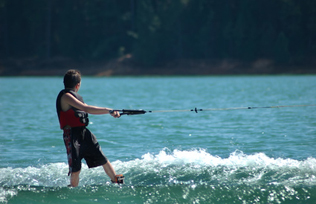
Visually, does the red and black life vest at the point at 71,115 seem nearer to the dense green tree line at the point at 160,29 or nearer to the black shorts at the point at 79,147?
the black shorts at the point at 79,147

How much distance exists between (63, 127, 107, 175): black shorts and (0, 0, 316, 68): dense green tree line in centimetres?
5391

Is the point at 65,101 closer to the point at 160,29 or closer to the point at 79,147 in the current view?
the point at 79,147

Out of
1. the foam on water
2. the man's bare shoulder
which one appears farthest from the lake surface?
the man's bare shoulder

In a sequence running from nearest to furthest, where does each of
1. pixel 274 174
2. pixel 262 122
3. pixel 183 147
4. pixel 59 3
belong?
1. pixel 274 174
2. pixel 183 147
3. pixel 262 122
4. pixel 59 3

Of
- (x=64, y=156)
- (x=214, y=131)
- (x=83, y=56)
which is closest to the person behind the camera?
(x=64, y=156)

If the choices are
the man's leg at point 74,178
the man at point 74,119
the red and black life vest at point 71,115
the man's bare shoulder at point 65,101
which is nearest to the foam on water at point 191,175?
the man's leg at point 74,178

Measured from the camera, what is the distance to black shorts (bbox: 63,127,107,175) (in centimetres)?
582

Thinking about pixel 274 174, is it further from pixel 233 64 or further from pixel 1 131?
pixel 233 64

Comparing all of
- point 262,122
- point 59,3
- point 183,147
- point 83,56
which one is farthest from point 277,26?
point 183,147

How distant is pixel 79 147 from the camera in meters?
5.87

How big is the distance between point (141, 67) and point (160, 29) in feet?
21.2

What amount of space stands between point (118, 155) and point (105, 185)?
246 cm

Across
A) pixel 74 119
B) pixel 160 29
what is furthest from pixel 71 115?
pixel 160 29

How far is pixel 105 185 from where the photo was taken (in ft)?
21.6
